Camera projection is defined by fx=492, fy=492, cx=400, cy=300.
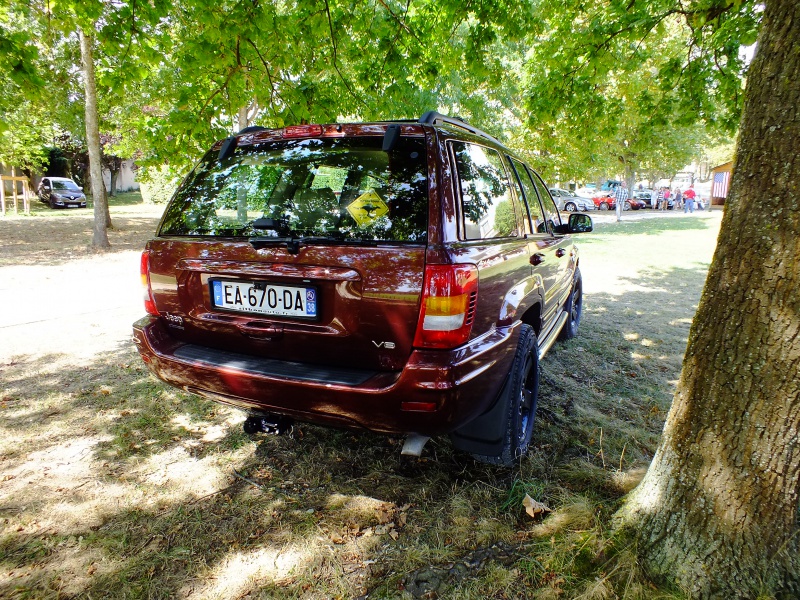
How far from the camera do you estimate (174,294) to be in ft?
8.65

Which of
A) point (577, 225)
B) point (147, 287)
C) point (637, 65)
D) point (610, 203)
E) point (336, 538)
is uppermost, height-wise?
point (637, 65)

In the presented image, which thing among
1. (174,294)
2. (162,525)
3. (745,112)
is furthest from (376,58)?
(162,525)

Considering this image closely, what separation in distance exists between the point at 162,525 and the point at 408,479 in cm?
130

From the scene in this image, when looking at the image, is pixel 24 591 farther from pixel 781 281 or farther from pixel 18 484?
pixel 781 281

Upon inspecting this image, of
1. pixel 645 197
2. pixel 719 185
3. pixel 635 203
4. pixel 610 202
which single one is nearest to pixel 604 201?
pixel 610 202

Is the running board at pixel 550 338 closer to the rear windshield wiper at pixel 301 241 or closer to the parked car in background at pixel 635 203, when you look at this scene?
the rear windshield wiper at pixel 301 241

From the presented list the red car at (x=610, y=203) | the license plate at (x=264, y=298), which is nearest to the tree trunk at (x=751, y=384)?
the license plate at (x=264, y=298)

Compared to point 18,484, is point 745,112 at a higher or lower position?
higher

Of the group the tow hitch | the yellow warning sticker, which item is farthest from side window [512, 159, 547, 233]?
the tow hitch

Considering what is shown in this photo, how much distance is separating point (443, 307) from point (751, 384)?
1159mm

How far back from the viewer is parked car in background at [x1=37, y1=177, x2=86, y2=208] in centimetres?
2562

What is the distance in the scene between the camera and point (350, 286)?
2180 millimetres

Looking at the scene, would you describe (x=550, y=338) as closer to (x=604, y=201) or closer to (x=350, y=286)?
(x=350, y=286)

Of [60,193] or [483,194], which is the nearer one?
[483,194]
